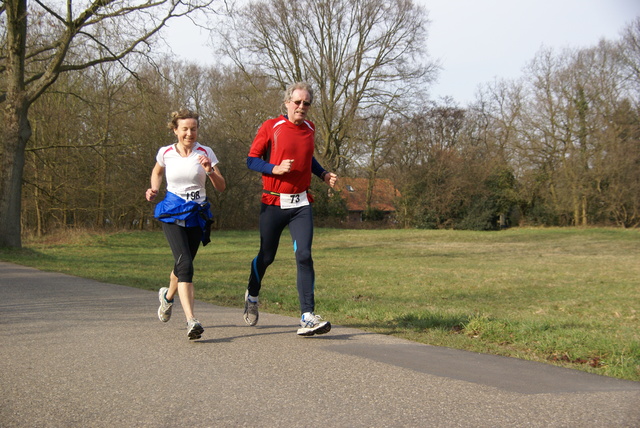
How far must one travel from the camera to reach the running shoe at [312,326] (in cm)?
536

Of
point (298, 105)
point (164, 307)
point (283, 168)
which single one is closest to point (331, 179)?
point (283, 168)

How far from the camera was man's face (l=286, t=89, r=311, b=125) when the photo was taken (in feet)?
18.1

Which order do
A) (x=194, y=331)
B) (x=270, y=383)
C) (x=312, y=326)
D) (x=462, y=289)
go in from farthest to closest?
(x=462, y=289)
(x=312, y=326)
(x=194, y=331)
(x=270, y=383)

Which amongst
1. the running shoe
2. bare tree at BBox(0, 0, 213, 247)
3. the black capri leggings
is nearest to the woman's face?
the black capri leggings

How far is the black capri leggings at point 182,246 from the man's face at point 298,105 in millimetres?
1322

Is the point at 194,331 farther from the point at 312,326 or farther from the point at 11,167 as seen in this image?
the point at 11,167

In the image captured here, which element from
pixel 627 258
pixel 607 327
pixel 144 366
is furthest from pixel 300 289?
pixel 627 258

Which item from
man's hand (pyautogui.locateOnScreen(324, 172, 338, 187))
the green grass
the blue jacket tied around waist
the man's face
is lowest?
the green grass

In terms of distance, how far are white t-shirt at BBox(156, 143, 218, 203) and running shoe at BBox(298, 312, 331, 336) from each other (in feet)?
4.61

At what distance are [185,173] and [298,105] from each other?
3.83ft

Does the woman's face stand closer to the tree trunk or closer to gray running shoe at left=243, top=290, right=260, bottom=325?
gray running shoe at left=243, top=290, right=260, bottom=325

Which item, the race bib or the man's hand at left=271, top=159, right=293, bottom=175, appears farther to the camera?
the race bib

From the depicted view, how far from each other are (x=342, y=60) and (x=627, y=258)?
2498 centimetres

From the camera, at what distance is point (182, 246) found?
215 inches
